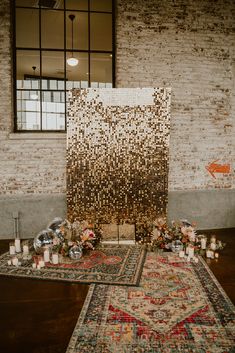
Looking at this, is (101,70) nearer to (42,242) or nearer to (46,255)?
(42,242)

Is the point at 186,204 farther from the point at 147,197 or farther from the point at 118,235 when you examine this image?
the point at 118,235

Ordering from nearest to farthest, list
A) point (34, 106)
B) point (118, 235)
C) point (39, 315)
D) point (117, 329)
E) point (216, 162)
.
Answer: point (117, 329) < point (39, 315) < point (118, 235) < point (34, 106) < point (216, 162)

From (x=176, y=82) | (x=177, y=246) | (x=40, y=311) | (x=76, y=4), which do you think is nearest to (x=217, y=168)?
(x=176, y=82)

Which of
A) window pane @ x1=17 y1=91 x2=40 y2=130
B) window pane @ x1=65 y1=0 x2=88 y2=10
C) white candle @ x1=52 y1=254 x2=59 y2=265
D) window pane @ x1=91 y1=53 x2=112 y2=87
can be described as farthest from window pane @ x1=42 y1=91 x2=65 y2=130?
white candle @ x1=52 y1=254 x2=59 y2=265

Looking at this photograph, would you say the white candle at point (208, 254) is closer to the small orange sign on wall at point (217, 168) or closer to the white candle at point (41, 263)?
the small orange sign on wall at point (217, 168)

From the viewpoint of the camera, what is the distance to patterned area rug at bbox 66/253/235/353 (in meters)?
3.22

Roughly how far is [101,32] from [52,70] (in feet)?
4.34

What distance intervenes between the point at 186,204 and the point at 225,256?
75.6 inches

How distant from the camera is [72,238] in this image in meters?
5.88

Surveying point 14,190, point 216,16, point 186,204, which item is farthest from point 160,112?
point 14,190

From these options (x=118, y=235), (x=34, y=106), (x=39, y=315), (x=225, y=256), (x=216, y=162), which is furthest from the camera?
(x=216, y=162)

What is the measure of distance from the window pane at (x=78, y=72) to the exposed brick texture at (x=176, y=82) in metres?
0.74

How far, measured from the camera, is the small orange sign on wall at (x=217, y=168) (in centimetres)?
776

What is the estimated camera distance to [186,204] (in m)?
7.67
